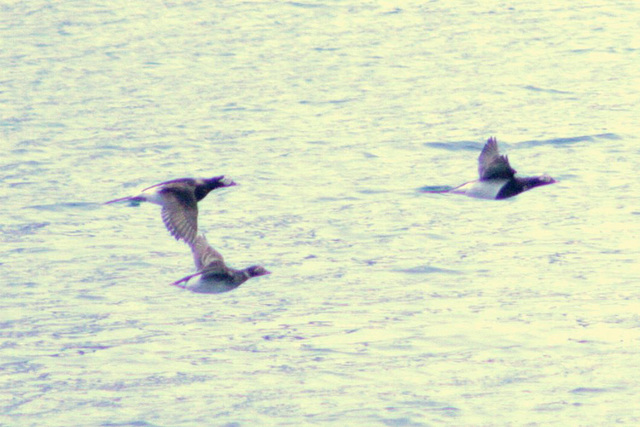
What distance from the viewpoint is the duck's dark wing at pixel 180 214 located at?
16109mm

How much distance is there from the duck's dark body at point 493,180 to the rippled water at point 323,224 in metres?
1.84

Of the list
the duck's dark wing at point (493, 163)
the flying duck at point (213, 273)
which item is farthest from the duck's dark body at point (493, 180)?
the flying duck at point (213, 273)

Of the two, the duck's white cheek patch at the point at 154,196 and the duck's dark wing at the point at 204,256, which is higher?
the duck's white cheek patch at the point at 154,196

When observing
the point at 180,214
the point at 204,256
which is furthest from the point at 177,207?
the point at 204,256

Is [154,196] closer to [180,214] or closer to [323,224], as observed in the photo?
[180,214]

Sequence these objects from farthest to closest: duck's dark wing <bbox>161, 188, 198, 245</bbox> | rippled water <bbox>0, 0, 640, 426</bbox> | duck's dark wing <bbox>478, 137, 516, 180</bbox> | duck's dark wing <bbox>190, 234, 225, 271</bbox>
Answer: duck's dark wing <bbox>478, 137, 516, 180</bbox> < rippled water <bbox>0, 0, 640, 426</bbox> < duck's dark wing <bbox>190, 234, 225, 271</bbox> < duck's dark wing <bbox>161, 188, 198, 245</bbox>

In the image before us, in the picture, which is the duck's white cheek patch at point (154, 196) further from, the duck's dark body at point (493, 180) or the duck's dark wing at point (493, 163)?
the duck's dark wing at point (493, 163)

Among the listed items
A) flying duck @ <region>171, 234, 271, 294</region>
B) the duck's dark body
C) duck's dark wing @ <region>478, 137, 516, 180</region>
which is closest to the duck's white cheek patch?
flying duck @ <region>171, 234, 271, 294</region>

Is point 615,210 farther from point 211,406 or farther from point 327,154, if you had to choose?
point 211,406

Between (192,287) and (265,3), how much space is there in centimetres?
2669

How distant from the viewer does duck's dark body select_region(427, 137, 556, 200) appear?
1688 centimetres

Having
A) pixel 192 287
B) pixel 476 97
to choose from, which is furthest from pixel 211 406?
pixel 476 97

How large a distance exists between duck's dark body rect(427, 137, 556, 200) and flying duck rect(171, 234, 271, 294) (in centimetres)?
271

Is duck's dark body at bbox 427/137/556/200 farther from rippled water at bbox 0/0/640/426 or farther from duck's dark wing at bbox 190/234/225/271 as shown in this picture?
duck's dark wing at bbox 190/234/225/271
